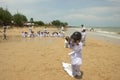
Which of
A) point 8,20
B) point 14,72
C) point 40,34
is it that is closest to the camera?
point 14,72

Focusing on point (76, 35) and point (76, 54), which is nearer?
point (76, 35)

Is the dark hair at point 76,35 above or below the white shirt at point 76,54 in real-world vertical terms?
above

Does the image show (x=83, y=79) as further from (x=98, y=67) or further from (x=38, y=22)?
(x=38, y=22)

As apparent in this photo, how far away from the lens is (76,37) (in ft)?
25.3

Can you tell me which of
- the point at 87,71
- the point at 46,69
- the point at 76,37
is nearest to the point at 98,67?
the point at 87,71

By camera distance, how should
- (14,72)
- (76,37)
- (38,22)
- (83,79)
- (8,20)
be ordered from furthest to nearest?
(38,22), (8,20), (14,72), (83,79), (76,37)

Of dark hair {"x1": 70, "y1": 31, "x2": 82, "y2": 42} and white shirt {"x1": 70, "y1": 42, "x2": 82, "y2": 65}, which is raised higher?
dark hair {"x1": 70, "y1": 31, "x2": 82, "y2": 42}

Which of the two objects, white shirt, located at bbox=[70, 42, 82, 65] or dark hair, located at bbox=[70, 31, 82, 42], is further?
white shirt, located at bbox=[70, 42, 82, 65]

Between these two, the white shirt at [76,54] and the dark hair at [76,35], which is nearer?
the dark hair at [76,35]

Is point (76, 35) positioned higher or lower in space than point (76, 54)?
higher

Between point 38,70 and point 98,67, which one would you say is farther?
point 98,67

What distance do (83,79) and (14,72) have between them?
9.29ft

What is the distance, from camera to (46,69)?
9.73 m

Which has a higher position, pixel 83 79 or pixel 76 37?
pixel 76 37
